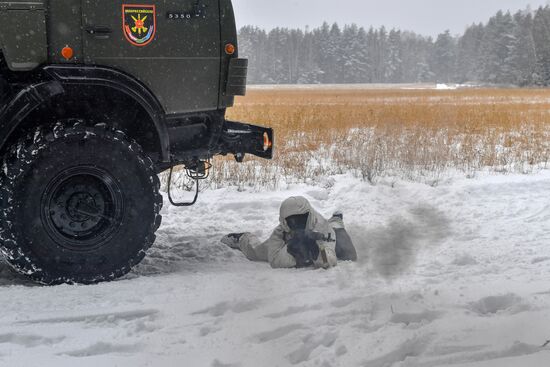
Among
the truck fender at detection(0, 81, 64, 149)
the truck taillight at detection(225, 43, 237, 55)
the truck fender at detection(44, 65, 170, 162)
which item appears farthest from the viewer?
the truck taillight at detection(225, 43, 237, 55)

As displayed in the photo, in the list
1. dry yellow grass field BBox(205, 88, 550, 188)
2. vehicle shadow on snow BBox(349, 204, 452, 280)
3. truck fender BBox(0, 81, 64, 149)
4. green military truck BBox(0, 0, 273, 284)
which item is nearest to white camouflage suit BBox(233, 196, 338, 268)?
vehicle shadow on snow BBox(349, 204, 452, 280)

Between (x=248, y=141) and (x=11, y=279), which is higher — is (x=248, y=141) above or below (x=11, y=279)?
above

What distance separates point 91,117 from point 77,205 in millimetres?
717

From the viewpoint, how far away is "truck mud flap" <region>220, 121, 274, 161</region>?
5531 millimetres

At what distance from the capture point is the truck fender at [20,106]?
14.0ft

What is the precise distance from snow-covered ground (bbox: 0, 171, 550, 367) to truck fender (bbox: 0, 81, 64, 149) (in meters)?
1.10

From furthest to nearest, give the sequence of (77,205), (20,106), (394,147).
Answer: (394,147) < (77,205) < (20,106)

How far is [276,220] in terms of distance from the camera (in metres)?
7.11

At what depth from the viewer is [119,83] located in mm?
4621

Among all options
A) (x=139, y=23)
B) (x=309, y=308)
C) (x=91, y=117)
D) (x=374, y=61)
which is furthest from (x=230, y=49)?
(x=374, y=61)

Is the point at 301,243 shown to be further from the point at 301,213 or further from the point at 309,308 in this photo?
the point at 309,308

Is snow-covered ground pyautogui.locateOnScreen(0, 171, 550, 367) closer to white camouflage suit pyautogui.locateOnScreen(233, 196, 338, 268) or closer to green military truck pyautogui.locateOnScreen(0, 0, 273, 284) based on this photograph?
white camouflage suit pyautogui.locateOnScreen(233, 196, 338, 268)

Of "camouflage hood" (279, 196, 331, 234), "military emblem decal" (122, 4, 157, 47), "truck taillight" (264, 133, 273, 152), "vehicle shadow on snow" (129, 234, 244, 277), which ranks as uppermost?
"military emblem decal" (122, 4, 157, 47)

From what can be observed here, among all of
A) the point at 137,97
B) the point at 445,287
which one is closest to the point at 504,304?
the point at 445,287
